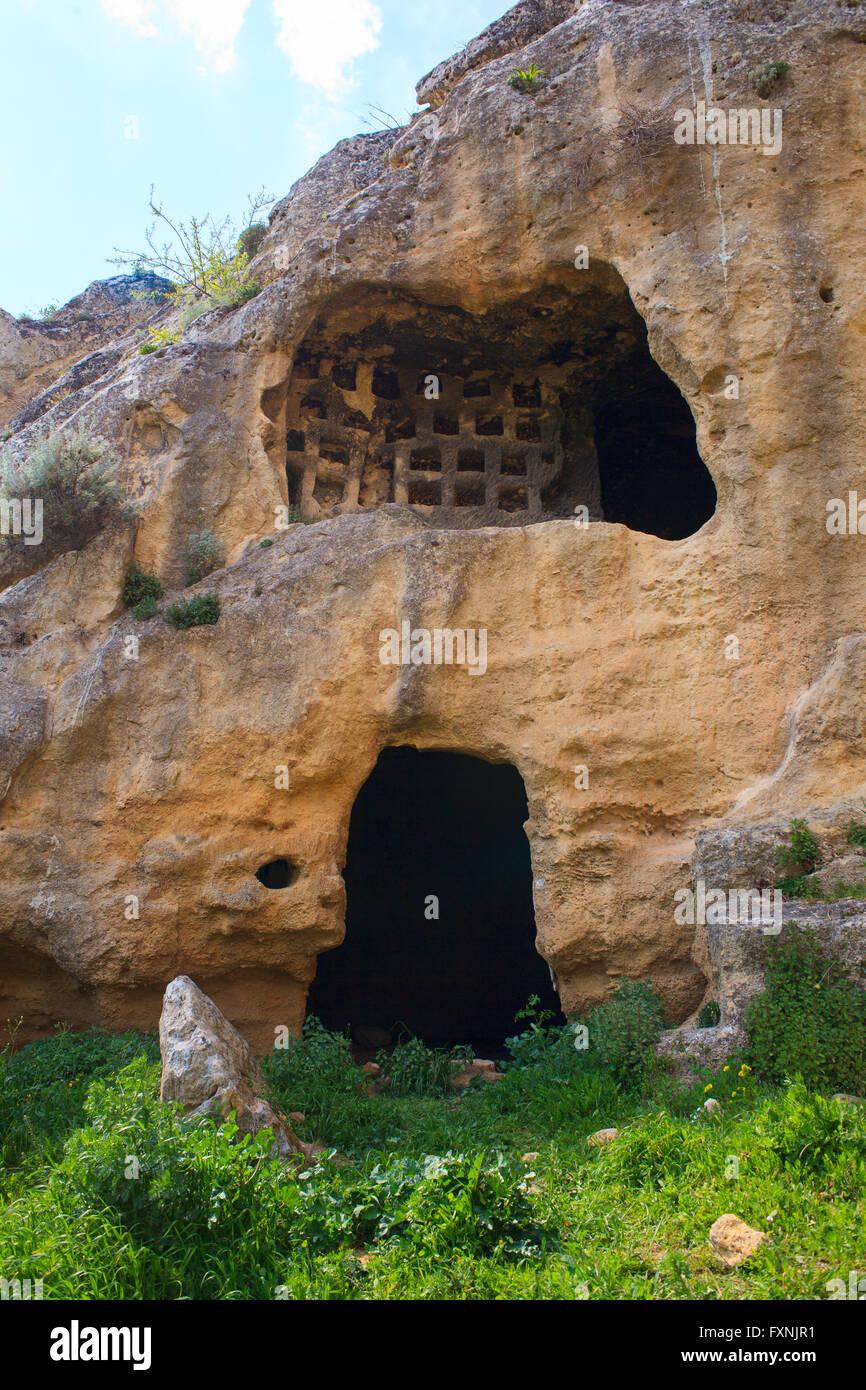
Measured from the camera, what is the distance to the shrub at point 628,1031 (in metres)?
6.32

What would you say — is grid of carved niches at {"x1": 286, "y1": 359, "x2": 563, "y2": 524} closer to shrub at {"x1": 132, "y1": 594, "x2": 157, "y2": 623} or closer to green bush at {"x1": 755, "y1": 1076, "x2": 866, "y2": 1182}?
shrub at {"x1": 132, "y1": 594, "x2": 157, "y2": 623}

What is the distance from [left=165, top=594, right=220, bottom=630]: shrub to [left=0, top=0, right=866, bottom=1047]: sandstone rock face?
0.13 meters

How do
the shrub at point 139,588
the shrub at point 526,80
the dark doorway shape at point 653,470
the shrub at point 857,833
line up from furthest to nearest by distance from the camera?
the dark doorway shape at point 653,470 < the shrub at point 139,588 < the shrub at point 526,80 < the shrub at point 857,833

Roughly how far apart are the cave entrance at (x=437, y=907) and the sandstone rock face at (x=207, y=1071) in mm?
6433

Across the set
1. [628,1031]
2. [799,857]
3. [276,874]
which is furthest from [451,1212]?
[276,874]

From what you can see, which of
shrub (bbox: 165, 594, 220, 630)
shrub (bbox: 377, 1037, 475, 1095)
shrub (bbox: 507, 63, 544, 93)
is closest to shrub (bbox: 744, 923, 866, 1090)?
shrub (bbox: 377, 1037, 475, 1095)

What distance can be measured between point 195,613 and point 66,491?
1530mm

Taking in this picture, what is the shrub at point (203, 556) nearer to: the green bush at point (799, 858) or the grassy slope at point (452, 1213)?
the grassy slope at point (452, 1213)

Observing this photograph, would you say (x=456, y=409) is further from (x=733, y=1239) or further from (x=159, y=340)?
(x=733, y=1239)

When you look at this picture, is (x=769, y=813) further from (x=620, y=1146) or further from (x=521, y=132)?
(x=521, y=132)

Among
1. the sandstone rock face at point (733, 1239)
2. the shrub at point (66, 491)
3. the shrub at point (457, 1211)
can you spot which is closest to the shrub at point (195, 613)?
the shrub at point (66, 491)

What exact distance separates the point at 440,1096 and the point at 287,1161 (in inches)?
98.4

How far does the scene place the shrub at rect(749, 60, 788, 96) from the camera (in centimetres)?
773

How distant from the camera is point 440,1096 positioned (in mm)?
7402
